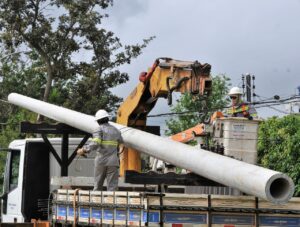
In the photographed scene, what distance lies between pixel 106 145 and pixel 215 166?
2.96m

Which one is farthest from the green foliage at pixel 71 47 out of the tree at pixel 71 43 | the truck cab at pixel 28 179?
the truck cab at pixel 28 179

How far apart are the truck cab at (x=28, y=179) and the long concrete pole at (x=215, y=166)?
3.27 feet

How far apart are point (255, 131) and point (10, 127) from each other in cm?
3053

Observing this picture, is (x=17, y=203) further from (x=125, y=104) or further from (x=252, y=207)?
(x=252, y=207)

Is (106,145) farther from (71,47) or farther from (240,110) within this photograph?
(71,47)

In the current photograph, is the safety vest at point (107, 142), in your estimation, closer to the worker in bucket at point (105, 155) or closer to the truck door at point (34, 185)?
the worker in bucket at point (105, 155)

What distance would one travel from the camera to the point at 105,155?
42.5 feet

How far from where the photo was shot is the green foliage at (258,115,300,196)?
2423cm

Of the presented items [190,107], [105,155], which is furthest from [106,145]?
[190,107]

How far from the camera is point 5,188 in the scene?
16.6 metres

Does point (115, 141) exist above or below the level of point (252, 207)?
above

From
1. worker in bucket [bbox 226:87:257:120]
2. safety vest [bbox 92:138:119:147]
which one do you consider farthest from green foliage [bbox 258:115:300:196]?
safety vest [bbox 92:138:119:147]

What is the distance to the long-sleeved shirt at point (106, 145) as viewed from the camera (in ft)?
42.3

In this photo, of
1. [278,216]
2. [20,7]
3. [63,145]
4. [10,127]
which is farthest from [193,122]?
[278,216]
